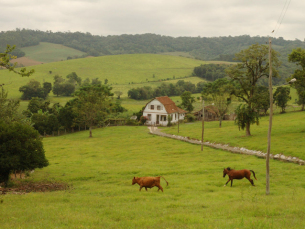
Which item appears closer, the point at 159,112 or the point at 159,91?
the point at 159,112

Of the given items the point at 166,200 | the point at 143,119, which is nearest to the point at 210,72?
the point at 143,119

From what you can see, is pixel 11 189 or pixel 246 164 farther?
pixel 246 164

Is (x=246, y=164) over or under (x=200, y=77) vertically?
under

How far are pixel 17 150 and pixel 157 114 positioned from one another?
58.3 metres

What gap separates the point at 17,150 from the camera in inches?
822

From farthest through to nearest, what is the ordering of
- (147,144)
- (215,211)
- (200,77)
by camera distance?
1. (200,77)
2. (147,144)
3. (215,211)

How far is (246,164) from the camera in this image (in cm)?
2602

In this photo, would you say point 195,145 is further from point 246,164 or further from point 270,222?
point 270,222

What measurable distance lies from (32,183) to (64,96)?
99.8 meters

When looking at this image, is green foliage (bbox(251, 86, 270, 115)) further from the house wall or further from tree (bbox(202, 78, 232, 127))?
the house wall

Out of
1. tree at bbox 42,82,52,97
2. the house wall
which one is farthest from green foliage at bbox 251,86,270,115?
tree at bbox 42,82,52,97

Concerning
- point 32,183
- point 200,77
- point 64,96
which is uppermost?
point 200,77

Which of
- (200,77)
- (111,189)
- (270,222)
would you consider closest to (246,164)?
(111,189)

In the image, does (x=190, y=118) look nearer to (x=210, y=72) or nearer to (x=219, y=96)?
(x=219, y=96)
